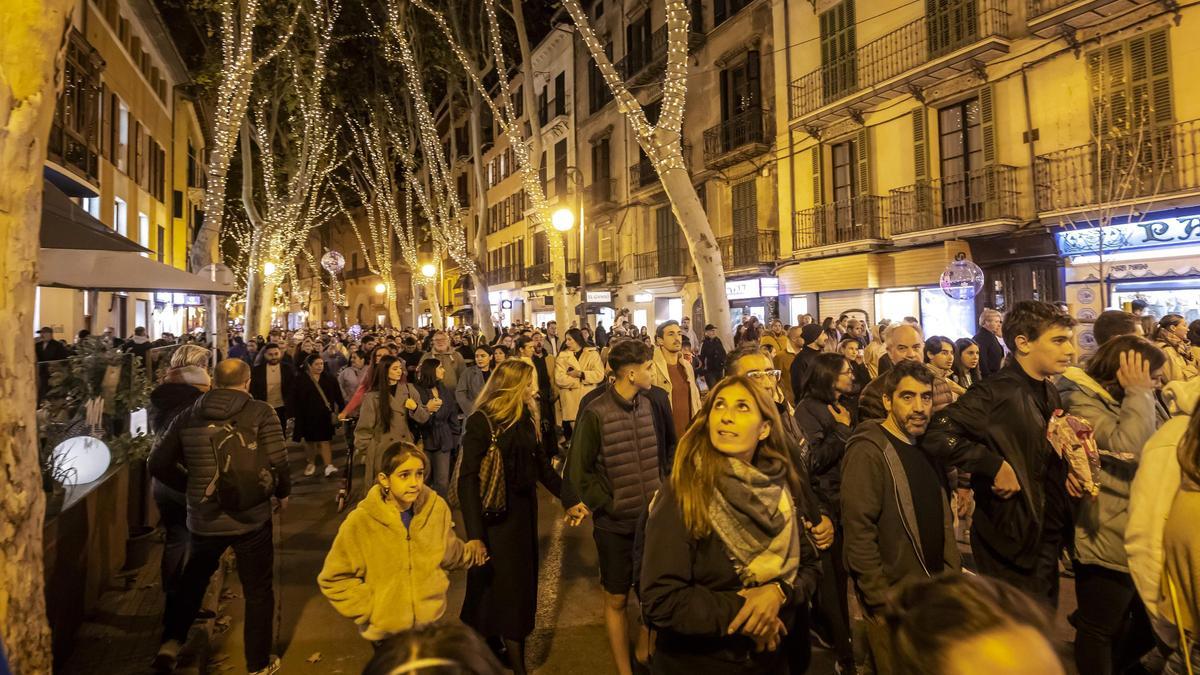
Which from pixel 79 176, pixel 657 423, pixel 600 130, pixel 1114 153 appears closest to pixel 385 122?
pixel 600 130

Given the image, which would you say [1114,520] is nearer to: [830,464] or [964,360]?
[830,464]

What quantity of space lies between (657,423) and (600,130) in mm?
27441

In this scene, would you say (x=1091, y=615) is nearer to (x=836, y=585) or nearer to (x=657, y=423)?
(x=836, y=585)

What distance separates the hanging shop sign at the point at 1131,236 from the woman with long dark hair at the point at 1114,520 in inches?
424

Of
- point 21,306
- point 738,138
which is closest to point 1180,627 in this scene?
point 21,306

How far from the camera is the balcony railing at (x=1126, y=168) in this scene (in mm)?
11992

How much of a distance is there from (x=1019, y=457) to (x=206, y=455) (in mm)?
4409

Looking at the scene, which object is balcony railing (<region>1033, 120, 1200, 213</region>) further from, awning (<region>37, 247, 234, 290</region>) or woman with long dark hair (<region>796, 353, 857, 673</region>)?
awning (<region>37, 247, 234, 290</region>)

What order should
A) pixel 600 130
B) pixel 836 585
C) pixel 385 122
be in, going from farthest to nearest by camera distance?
pixel 600 130 < pixel 385 122 < pixel 836 585

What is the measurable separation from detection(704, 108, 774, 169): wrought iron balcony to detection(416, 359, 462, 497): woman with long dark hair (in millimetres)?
16224

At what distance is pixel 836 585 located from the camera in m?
3.87

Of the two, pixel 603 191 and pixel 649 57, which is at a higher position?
pixel 649 57

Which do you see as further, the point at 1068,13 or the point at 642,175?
the point at 642,175

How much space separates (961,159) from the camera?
15852 mm
